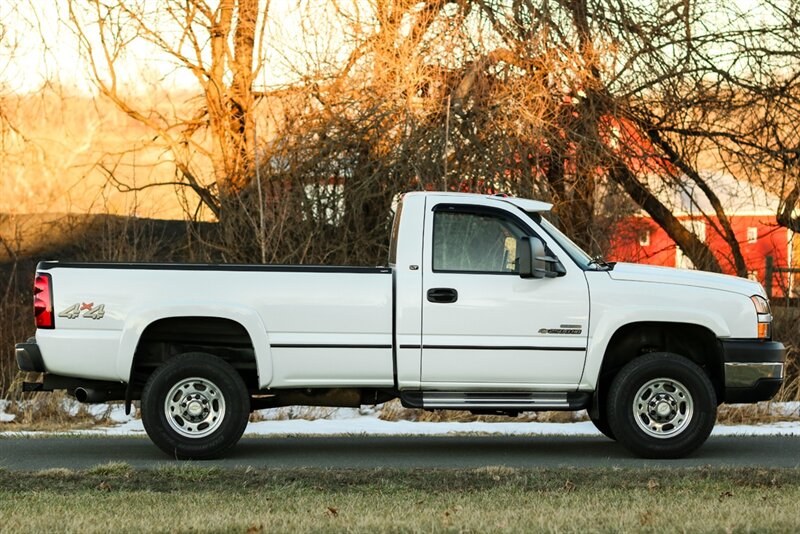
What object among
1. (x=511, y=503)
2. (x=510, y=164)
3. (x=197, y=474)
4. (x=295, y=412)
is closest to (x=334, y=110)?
(x=510, y=164)

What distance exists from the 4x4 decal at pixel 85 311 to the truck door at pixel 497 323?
8.29 feet

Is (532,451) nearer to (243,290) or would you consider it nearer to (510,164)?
(243,290)

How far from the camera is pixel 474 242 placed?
32.7 feet

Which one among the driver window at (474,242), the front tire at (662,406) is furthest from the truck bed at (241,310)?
the front tire at (662,406)

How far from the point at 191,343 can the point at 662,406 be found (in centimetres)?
387

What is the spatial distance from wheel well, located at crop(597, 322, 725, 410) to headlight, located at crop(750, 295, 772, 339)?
1.26ft

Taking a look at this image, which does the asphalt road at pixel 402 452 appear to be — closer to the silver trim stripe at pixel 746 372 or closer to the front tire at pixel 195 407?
the front tire at pixel 195 407

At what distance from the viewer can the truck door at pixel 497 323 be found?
9547 millimetres

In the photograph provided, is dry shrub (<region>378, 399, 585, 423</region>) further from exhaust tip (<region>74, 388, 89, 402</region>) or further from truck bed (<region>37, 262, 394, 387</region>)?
exhaust tip (<region>74, 388, 89, 402</region>)

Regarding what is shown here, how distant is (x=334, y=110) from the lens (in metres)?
16.7

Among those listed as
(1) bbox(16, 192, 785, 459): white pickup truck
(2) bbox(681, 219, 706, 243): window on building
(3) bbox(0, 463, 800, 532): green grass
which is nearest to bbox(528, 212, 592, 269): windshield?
(1) bbox(16, 192, 785, 459): white pickup truck

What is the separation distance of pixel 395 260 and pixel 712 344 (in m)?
2.73

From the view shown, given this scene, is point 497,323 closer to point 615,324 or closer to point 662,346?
point 615,324

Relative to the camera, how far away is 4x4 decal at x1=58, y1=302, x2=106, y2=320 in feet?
30.9
